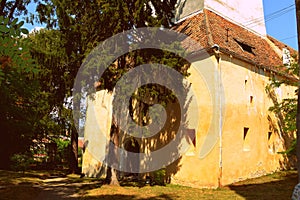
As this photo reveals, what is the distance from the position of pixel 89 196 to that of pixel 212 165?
524 centimetres

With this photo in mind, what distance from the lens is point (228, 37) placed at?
13.8 metres

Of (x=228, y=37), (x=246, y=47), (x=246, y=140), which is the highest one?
(x=228, y=37)

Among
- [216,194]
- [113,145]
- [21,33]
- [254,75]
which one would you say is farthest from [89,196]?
[254,75]

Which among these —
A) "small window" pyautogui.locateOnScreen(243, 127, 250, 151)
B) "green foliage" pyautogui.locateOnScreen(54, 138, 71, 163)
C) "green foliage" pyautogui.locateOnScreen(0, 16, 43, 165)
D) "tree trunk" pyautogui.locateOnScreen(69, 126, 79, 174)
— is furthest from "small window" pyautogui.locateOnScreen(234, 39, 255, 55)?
"green foliage" pyautogui.locateOnScreen(54, 138, 71, 163)

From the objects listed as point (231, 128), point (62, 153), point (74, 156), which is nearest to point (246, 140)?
point (231, 128)

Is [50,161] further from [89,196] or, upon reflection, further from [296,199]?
[296,199]

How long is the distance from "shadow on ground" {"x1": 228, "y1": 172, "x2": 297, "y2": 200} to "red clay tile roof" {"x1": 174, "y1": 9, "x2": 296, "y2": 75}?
19.4 feet

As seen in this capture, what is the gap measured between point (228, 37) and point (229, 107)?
4.13 m

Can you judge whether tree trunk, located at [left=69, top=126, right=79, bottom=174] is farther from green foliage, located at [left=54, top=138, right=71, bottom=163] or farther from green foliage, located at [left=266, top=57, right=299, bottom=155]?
green foliage, located at [left=266, top=57, right=299, bottom=155]

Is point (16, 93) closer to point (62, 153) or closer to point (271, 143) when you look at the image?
point (271, 143)

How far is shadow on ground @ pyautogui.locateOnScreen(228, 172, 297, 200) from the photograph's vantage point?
9.16 meters

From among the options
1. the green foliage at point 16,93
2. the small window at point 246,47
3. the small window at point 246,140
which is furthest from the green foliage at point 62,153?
the small window at point 246,47

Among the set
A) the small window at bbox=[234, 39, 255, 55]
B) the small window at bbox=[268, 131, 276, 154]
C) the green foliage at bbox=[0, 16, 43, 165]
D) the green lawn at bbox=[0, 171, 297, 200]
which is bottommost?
the green lawn at bbox=[0, 171, 297, 200]

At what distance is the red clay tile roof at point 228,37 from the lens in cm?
1272
